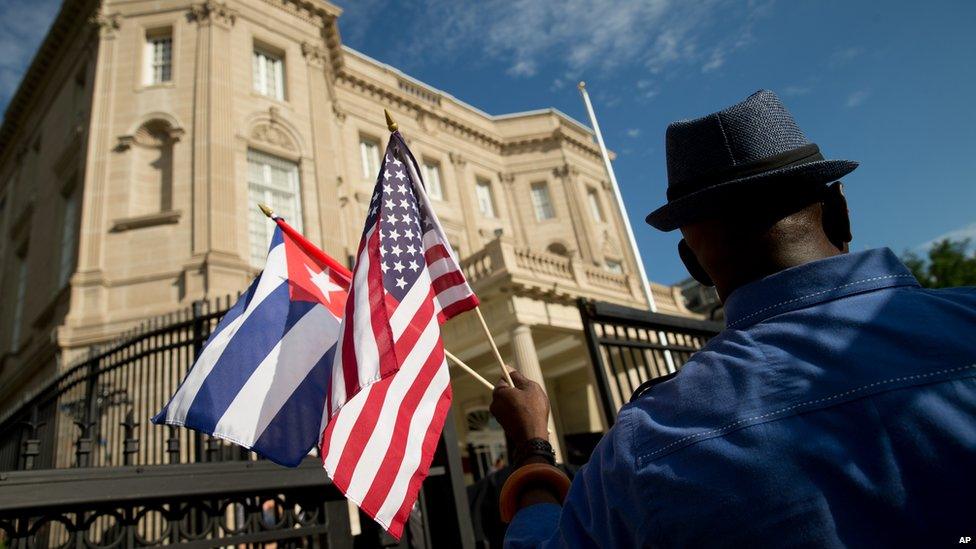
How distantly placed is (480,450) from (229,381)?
703 inches

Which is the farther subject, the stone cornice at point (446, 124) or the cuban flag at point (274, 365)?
the stone cornice at point (446, 124)

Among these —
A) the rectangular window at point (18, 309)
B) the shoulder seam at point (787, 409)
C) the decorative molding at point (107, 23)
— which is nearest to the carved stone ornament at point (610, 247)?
the decorative molding at point (107, 23)

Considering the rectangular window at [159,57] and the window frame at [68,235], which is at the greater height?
the rectangular window at [159,57]

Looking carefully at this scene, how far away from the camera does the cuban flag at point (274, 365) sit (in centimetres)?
294

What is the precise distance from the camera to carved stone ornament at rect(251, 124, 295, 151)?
48.5ft

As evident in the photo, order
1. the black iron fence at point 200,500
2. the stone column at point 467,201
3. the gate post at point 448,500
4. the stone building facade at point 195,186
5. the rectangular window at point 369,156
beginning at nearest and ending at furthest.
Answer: the black iron fence at point 200,500
the gate post at point 448,500
the stone building facade at point 195,186
the rectangular window at point 369,156
the stone column at point 467,201

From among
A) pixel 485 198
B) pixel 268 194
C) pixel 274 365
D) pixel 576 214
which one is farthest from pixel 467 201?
pixel 274 365

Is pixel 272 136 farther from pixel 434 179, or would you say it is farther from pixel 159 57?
pixel 434 179

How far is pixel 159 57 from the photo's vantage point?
15.2m

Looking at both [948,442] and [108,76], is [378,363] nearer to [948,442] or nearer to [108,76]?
[948,442]

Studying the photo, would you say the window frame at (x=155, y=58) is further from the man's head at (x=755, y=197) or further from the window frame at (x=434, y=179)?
the man's head at (x=755, y=197)

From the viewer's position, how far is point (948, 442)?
0.97 meters

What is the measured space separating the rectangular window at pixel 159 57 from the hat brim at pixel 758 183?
16519 millimetres

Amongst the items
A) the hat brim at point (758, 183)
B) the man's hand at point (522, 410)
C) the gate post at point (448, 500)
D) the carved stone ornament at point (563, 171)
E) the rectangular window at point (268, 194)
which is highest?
the carved stone ornament at point (563, 171)
